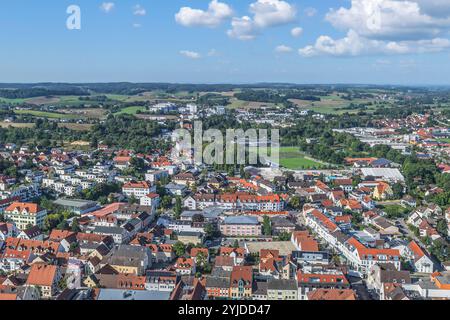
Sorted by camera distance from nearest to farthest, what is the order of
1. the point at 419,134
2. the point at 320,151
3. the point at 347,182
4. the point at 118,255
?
the point at 118,255, the point at 347,182, the point at 320,151, the point at 419,134

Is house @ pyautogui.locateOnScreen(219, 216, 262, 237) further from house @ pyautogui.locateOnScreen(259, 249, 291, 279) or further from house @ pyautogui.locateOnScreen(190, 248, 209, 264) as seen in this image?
house @ pyautogui.locateOnScreen(259, 249, 291, 279)

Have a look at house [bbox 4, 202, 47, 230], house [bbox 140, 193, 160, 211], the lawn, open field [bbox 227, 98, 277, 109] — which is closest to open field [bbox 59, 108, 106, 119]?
open field [bbox 227, 98, 277, 109]

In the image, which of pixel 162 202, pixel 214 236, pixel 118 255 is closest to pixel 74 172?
pixel 162 202

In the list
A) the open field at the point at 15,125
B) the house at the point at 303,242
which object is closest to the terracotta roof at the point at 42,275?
the house at the point at 303,242

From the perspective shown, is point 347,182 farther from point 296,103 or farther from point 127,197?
point 296,103

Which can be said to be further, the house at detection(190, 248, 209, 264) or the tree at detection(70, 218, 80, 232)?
the tree at detection(70, 218, 80, 232)

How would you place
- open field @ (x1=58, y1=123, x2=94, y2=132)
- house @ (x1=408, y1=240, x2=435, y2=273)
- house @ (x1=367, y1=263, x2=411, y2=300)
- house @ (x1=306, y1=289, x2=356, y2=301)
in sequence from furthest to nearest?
open field @ (x1=58, y1=123, x2=94, y2=132)
house @ (x1=408, y1=240, x2=435, y2=273)
house @ (x1=367, y1=263, x2=411, y2=300)
house @ (x1=306, y1=289, x2=356, y2=301)
